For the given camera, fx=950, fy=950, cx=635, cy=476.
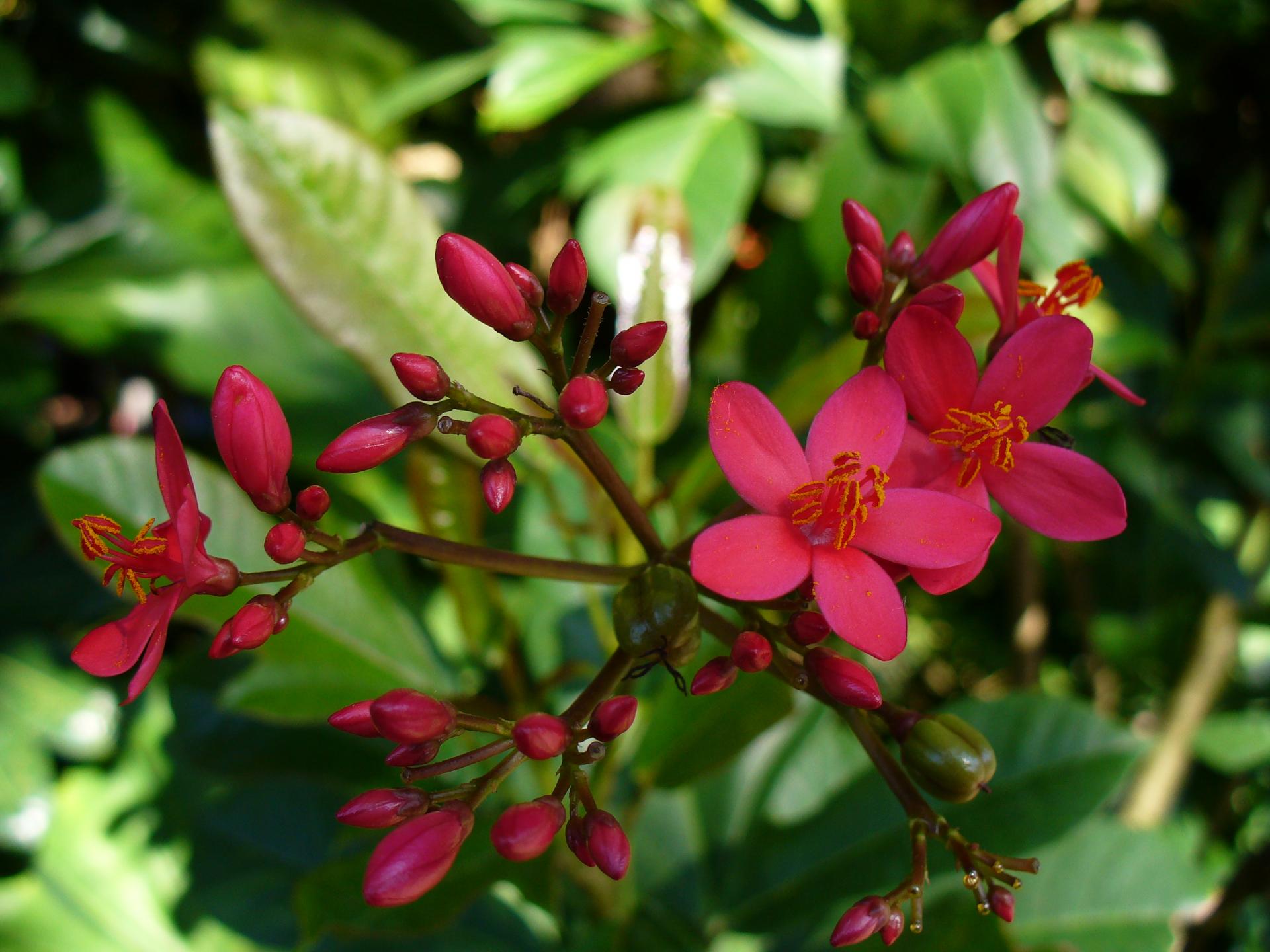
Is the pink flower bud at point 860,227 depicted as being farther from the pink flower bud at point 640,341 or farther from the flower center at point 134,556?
the flower center at point 134,556

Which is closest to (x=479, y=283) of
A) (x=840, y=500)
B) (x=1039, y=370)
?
(x=840, y=500)

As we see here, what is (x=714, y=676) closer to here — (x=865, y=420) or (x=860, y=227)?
(x=865, y=420)

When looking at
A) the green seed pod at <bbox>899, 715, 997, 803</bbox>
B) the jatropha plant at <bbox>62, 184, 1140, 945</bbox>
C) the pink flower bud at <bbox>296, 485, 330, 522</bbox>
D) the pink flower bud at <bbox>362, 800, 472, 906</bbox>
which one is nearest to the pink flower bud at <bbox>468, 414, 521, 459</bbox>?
the jatropha plant at <bbox>62, 184, 1140, 945</bbox>

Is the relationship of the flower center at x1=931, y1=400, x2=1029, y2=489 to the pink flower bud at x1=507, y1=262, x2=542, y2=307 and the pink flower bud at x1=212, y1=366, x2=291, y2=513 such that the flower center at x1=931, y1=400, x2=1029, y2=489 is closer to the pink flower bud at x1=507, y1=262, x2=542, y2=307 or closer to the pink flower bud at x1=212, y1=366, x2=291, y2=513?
the pink flower bud at x1=507, y1=262, x2=542, y2=307

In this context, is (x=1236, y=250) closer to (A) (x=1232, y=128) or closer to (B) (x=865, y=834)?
(A) (x=1232, y=128)

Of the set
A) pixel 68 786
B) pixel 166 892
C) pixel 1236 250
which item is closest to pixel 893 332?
pixel 1236 250
